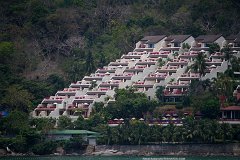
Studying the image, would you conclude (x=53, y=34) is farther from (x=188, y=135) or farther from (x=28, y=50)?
(x=188, y=135)

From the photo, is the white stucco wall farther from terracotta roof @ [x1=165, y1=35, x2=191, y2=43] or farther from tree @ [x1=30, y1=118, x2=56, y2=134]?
tree @ [x1=30, y1=118, x2=56, y2=134]

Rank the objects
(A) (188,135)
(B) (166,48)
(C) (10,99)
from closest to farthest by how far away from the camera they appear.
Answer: (A) (188,135) → (C) (10,99) → (B) (166,48)

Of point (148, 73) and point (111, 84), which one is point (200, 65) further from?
point (111, 84)

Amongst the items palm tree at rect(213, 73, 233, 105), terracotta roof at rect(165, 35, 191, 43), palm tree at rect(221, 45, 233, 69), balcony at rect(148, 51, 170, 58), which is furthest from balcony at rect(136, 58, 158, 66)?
palm tree at rect(213, 73, 233, 105)

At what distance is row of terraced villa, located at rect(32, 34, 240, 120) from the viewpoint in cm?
12212

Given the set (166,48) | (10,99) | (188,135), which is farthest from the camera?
(166,48)

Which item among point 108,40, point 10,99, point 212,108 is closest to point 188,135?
point 212,108

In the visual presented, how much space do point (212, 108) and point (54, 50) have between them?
67.7 ft

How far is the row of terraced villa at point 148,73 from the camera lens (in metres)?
122

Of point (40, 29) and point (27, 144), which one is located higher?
point (40, 29)

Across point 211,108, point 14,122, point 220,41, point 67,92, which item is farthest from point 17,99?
point 220,41

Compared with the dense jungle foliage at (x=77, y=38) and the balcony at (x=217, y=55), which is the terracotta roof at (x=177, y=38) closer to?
the dense jungle foliage at (x=77, y=38)

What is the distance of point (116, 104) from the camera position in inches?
4673

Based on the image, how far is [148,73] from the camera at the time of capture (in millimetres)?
125875
